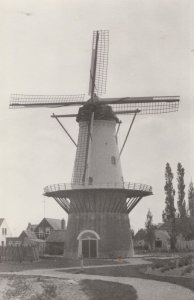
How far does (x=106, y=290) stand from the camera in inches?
634

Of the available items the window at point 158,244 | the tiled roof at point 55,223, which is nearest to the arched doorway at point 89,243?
the tiled roof at point 55,223

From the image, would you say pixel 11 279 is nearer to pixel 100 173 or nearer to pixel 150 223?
pixel 100 173

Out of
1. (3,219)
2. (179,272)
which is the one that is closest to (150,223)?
A: (3,219)

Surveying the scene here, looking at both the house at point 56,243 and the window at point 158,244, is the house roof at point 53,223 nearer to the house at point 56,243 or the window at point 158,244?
the window at point 158,244

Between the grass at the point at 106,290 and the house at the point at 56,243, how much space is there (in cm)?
2627

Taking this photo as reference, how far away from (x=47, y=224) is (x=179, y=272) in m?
46.8

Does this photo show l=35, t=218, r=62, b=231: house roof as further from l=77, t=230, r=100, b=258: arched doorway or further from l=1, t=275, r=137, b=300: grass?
l=1, t=275, r=137, b=300: grass

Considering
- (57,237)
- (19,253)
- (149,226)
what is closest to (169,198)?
(149,226)

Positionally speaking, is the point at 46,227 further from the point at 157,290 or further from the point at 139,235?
the point at 157,290

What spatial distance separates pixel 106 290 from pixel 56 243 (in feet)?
110

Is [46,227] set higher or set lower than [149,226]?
higher

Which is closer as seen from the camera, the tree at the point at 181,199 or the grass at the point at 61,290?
the grass at the point at 61,290

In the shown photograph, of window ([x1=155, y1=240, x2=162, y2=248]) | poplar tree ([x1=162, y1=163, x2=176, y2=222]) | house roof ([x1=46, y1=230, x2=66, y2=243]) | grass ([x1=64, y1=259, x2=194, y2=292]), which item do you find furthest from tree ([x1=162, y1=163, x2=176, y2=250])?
grass ([x1=64, y1=259, x2=194, y2=292])

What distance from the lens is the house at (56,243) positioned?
1743 inches
